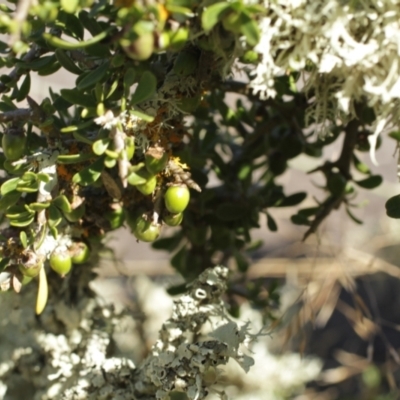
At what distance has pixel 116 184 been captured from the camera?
0.48 meters

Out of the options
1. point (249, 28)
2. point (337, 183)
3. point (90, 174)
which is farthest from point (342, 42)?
point (337, 183)

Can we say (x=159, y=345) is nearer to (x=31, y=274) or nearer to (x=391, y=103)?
(x=31, y=274)

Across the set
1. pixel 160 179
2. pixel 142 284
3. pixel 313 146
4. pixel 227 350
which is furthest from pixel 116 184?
pixel 142 284

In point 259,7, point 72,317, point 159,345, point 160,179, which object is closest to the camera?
point 259,7

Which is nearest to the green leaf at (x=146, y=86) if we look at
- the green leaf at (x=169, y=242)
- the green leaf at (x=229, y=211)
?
the green leaf at (x=229, y=211)

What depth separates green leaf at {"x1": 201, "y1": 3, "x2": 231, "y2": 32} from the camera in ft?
1.12

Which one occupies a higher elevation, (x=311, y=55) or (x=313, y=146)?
(x=311, y=55)

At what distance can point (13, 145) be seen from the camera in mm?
444

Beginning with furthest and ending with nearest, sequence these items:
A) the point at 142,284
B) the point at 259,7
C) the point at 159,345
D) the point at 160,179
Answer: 1. the point at 142,284
2. the point at 159,345
3. the point at 160,179
4. the point at 259,7

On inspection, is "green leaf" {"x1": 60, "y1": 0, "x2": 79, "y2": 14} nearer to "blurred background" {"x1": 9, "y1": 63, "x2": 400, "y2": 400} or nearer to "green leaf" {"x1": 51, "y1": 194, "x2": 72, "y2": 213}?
"green leaf" {"x1": 51, "y1": 194, "x2": 72, "y2": 213}

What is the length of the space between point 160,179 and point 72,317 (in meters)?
0.27

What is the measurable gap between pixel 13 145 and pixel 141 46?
0.15 m

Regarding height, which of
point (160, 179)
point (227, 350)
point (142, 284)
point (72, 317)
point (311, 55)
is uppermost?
point (311, 55)

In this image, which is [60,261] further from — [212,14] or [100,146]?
[212,14]
